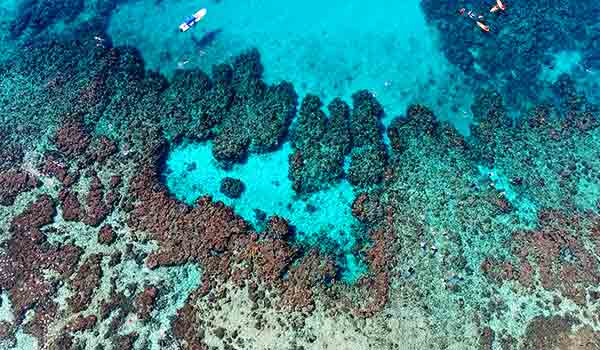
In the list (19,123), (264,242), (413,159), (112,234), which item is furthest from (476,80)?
(19,123)

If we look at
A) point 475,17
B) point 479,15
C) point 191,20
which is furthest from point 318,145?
point 479,15

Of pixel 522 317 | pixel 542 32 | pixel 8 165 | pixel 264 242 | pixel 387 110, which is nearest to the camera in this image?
pixel 522 317

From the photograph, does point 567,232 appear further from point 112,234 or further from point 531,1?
point 112,234

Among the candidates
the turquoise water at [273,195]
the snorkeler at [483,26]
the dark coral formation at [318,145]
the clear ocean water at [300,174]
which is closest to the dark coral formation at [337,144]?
the dark coral formation at [318,145]

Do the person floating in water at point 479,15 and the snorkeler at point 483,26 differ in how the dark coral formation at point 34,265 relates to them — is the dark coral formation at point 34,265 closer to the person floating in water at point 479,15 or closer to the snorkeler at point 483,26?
the snorkeler at point 483,26

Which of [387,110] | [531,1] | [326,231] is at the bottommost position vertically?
[326,231]

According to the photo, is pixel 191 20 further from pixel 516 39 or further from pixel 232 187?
pixel 516 39
